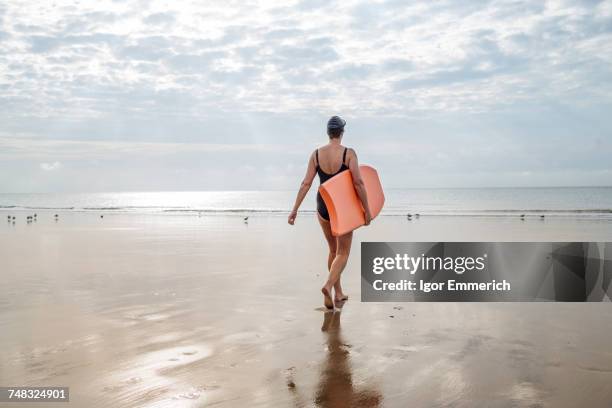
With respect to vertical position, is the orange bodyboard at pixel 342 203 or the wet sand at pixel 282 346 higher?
the orange bodyboard at pixel 342 203

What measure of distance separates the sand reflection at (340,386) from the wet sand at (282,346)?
0.05 feet

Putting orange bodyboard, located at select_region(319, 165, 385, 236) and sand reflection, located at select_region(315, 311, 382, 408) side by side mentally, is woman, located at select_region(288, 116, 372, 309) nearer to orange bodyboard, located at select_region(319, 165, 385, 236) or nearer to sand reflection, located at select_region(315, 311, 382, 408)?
orange bodyboard, located at select_region(319, 165, 385, 236)

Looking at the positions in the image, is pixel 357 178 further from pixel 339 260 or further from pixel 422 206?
pixel 422 206

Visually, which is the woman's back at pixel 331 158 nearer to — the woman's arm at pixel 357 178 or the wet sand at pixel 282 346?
the woman's arm at pixel 357 178

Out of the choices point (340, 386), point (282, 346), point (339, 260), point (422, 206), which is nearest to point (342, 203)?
point (339, 260)

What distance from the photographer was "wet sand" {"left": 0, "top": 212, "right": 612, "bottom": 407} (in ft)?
12.2

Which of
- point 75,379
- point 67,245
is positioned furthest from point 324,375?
point 67,245

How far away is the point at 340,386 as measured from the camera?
3.84 meters

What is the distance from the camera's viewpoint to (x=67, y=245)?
15000mm

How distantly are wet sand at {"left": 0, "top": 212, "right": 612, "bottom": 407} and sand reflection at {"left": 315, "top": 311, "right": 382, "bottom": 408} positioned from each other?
14 mm

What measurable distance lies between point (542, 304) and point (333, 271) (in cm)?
273

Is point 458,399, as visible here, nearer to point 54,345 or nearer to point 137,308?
point 54,345

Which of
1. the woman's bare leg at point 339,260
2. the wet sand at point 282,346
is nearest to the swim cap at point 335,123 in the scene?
the woman's bare leg at point 339,260

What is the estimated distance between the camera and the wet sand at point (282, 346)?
12.2 ft
